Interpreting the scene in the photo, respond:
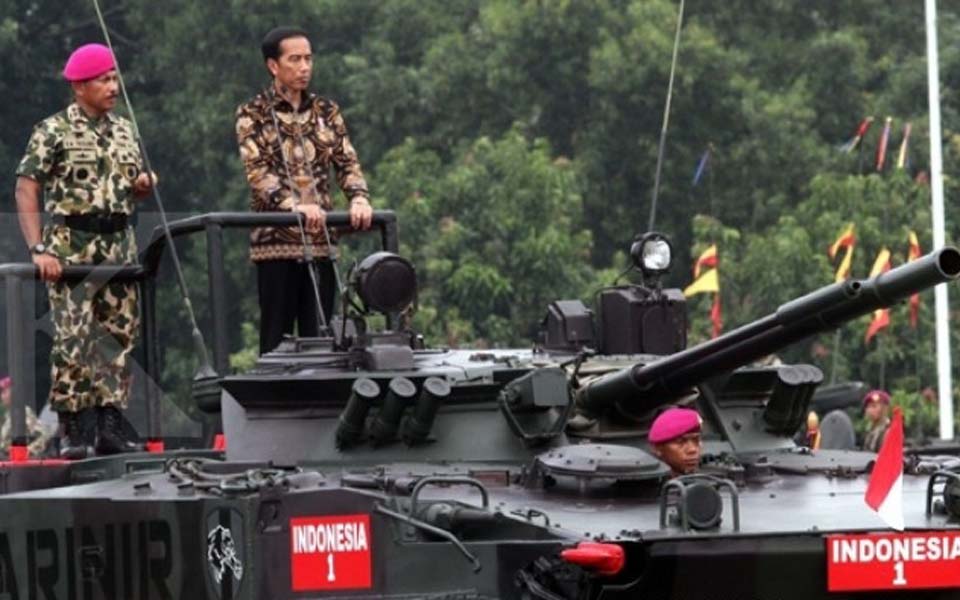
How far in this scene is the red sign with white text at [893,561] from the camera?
48.3 ft

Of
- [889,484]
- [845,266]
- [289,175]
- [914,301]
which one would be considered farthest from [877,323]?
[889,484]

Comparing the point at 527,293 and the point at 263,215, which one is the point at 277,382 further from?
the point at 527,293

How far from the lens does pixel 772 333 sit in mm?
15562

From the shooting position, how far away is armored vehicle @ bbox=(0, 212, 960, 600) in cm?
1475

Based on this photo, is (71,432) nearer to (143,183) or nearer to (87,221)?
(87,221)

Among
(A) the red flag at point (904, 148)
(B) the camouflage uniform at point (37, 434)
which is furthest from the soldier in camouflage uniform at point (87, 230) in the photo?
(A) the red flag at point (904, 148)

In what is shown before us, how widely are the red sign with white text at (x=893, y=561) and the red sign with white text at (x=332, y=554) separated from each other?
7.03 ft

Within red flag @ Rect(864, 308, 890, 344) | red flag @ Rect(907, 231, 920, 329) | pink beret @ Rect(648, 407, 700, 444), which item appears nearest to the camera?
pink beret @ Rect(648, 407, 700, 444)

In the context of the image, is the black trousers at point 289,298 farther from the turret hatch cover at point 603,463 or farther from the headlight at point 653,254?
the turret hatch cover at point 603,463

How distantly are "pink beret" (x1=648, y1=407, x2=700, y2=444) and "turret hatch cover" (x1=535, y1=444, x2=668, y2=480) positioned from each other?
221 millimetres

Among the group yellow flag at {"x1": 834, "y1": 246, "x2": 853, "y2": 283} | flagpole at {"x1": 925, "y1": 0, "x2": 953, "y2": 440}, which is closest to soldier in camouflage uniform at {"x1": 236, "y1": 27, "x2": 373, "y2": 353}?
yellow flag at {"x1": 834, "y1": 246, "x2": 853, "y2": 283}

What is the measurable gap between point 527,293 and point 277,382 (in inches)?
715

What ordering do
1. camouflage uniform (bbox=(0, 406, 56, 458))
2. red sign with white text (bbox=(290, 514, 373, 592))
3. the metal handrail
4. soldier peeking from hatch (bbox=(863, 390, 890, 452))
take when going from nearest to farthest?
red sign with white text (bbox=(290, 514, 373, 592)), the metal handrail, camouflage uniform (bbox=(0, 406, 56, 458)), soldier peeking from hatch (bbox=(863, 390, 890, 452))

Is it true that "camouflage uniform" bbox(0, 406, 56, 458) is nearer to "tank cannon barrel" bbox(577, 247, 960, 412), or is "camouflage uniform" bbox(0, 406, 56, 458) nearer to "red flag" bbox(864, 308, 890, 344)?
"tank cannon barrel" bbox(577, 247, 960, 412)
